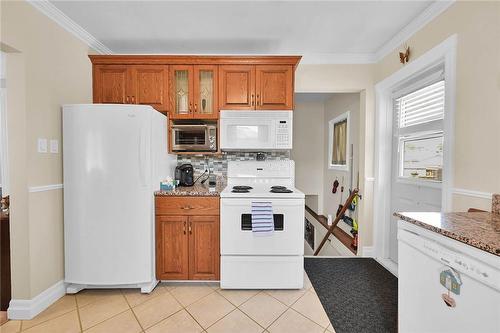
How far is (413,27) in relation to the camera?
2107 millimetres

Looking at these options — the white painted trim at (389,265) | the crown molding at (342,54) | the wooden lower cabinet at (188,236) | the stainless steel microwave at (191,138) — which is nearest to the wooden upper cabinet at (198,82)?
the stainless steel microwave at (191,138)

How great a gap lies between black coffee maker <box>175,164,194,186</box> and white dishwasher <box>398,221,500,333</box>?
206 centimetres

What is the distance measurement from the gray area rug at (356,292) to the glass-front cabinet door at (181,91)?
2282 millimetres

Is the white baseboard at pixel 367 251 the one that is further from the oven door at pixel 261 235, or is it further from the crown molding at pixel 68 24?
the crown molding at pixel 68 24

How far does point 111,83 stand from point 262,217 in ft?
7.25

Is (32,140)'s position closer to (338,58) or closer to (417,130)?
(338,58)

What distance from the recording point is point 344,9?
6.33ft

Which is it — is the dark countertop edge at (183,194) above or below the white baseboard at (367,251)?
above

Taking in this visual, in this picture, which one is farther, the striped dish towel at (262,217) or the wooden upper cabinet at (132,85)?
the wooden upper cabinet at (132,85)

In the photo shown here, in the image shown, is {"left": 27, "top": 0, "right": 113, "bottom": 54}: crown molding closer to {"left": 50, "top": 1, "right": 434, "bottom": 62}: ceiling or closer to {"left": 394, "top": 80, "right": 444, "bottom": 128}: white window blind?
→ {"left": 50, "top": 1, "right": 434, "bottom": 62}: ceiling

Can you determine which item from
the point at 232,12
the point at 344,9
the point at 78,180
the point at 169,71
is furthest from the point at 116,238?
the point at 344,9

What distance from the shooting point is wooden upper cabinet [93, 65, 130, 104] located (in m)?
2.44

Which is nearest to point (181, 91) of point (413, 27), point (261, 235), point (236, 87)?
point (236, 87)

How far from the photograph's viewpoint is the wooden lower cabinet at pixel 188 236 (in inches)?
84.3
